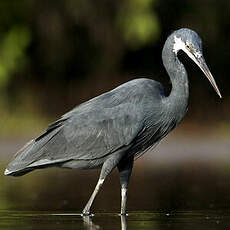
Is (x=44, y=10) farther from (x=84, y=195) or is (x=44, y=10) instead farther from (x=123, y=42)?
(x=84, y=195)

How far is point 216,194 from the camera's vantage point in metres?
12.3

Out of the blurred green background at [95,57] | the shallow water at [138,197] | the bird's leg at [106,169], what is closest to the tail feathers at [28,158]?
the shallow water at [138,197]

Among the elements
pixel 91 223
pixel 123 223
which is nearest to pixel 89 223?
pixel 91 223

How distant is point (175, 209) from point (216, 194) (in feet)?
5.30

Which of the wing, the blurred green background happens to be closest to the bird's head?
the wing

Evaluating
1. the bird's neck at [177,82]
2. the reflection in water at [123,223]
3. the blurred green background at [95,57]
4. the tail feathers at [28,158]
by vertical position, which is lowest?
the reflection in water at [123,223]

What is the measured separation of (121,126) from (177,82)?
71 cm

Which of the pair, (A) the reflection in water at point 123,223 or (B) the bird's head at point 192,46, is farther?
(B) the bird's head at point 192,46

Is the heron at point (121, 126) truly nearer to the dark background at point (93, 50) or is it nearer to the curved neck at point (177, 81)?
the curved neck at point (177, 81)

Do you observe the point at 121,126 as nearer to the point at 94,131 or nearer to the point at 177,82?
the point at 94,131

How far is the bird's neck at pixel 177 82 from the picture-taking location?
10.5 metres

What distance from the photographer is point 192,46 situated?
33.7ft

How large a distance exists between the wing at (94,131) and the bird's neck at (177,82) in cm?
34

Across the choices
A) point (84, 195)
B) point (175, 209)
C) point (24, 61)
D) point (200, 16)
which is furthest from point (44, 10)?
point (175, 209)
